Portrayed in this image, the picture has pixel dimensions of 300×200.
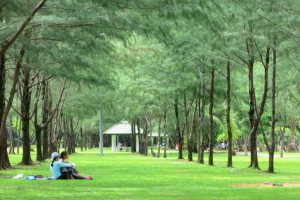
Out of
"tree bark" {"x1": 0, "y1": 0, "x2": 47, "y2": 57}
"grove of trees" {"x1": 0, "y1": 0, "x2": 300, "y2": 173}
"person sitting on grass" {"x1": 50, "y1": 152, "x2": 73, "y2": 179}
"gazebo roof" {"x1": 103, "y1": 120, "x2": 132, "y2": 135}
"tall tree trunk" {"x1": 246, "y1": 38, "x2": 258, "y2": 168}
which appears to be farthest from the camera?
"gazebo roof" {"x1": 103, "y1": 120, "x2": 132, "y2": 135}

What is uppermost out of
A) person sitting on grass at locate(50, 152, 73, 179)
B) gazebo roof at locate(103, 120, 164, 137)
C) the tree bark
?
the tree bark

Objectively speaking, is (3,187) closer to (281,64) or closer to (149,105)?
(281,64)

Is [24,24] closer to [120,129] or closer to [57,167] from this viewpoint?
[57,167]

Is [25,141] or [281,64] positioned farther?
[25,141]

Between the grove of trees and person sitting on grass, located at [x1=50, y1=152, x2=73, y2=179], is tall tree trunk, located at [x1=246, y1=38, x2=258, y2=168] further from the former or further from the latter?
person sitting on grass, located at [x1=50, y1=152, x2=73, y2=179]

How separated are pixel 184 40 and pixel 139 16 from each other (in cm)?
1289

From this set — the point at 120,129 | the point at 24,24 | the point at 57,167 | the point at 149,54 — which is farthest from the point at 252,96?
the point at 120,129

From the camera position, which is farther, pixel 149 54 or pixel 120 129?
pixel 120 129

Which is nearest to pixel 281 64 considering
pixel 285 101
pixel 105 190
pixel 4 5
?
pixel 105 190

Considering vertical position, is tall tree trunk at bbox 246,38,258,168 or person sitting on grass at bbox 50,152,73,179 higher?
tall tree trunk at bbox 246,38,258,168

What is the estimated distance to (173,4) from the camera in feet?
46.1

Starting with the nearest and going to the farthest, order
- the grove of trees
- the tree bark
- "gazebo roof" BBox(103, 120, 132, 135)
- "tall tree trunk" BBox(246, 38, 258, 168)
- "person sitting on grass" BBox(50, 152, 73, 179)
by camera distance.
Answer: the tree bark
the grove of trees
"person sitting on grass" BBox(50, 152, 73, 179)
"tall tree trunk" BBox(246, 38, 258, 168)
"gazebo roof" BBox(103, 120, 132, 135)

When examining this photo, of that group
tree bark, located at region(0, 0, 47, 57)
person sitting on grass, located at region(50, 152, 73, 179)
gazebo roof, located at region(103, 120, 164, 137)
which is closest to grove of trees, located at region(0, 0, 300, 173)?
tree bark, located at region(0, 0, 47, 57)

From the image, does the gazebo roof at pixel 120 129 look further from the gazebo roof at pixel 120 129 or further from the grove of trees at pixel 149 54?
the grove of trees at pixel 149 54
